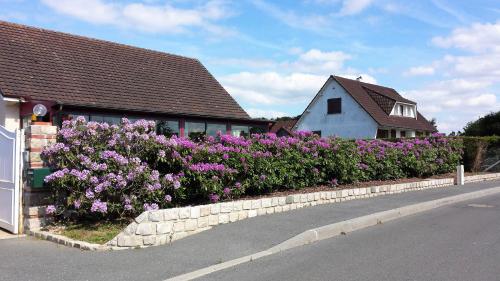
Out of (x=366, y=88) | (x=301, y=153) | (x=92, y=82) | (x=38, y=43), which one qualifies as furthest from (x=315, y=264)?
(x=366, y=88)

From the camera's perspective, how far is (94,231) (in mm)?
9000

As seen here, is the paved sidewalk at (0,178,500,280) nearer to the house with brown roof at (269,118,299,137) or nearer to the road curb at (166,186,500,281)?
the road curb at (166,186,500,281)

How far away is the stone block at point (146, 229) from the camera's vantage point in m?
8.21

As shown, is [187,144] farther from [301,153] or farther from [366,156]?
[366,156]

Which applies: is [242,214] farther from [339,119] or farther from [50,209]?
[339,119]

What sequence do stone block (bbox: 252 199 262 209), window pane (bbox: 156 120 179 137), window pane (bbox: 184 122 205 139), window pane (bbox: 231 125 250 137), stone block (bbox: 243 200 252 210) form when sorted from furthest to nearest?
window pane (bbox: 231 125 250 137) → window pane (bbox: 184 122 205 139) → window pane (bbox: 156 120 179 137) → stone block (bbox: 252 199 262 209) → stone block (bbox: 243 200 252 210)

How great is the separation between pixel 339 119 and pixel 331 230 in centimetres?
3433

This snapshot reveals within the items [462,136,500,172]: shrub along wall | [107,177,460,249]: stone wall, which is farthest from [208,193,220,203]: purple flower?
[462,136,500,172]: shrub along wall

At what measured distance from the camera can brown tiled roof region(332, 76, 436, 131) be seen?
41.1 meters

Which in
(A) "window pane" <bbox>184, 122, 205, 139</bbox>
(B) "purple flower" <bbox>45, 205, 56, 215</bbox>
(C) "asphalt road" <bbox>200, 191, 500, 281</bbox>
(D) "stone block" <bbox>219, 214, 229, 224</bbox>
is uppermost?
(A) "window pane" <bbox>184, 122, 205, 139</bbox>

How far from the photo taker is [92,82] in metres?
18.9

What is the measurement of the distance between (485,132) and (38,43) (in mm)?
50165

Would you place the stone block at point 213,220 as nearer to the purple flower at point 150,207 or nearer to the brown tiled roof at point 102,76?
the purple flower at point 150,207

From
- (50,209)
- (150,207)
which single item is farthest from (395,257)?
(50,209)
